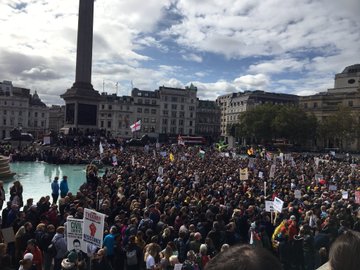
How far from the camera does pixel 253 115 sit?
98.3 metres

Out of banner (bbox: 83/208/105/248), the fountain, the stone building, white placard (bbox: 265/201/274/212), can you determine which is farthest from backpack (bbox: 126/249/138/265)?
the stone building

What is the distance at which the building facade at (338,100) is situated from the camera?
98.8 meters

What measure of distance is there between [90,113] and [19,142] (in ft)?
38.6

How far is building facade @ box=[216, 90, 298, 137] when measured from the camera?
133 metres

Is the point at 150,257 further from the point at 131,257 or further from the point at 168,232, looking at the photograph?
the point at 168,232

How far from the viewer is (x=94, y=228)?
8.44 metres

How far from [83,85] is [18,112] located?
8456 cm

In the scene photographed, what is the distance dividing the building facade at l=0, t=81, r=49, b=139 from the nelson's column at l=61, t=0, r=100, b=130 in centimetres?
7220

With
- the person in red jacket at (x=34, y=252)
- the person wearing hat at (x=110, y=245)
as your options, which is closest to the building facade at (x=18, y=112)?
the person wearing hat at (x=110, y=245)

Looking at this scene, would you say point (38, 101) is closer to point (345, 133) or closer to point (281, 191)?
point (345, 133)

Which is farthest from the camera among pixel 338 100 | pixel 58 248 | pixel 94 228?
pixel 338 100

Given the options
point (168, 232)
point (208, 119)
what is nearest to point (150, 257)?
point (168, 232)

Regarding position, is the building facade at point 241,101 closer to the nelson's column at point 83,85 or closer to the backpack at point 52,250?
the nelson's column at point 83,85

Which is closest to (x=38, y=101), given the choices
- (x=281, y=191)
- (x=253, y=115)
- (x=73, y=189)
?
(x=253, y=115)
